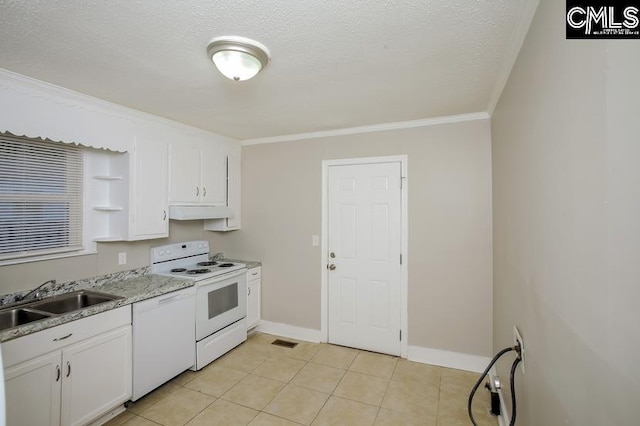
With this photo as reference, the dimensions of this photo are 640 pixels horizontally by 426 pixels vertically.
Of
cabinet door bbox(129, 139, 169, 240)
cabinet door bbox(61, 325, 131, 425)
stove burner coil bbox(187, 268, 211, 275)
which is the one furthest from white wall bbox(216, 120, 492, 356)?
cabinet door bbox(61, 325, 131, 425)

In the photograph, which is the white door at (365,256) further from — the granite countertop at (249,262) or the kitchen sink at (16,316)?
the kitchen sink at (16,316)

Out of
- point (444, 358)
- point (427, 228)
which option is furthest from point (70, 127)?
point (444, 358)

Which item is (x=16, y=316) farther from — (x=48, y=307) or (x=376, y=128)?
(x=376, y=128)

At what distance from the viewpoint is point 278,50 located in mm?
1679

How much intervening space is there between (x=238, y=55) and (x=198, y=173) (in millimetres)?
2003

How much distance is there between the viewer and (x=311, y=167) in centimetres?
356

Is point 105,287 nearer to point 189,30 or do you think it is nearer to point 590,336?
point 189,30

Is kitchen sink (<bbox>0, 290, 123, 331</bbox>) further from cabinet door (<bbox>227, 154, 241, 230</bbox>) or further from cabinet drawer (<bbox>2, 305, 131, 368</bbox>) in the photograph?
cabinet door (<bbox>227, 154, 241, 230</bbox>)

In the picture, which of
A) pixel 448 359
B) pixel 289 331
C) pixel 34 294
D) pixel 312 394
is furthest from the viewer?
pixel 289 331

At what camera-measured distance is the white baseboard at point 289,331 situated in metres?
3.54

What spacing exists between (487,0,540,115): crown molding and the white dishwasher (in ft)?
10.1

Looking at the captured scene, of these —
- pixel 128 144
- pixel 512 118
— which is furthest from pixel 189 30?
pixel 512 118

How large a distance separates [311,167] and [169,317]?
217 cm

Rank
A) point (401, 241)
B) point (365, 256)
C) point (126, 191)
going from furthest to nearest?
1. point (365, 256)
2. point (401, 241)
3. point (126, 191)
